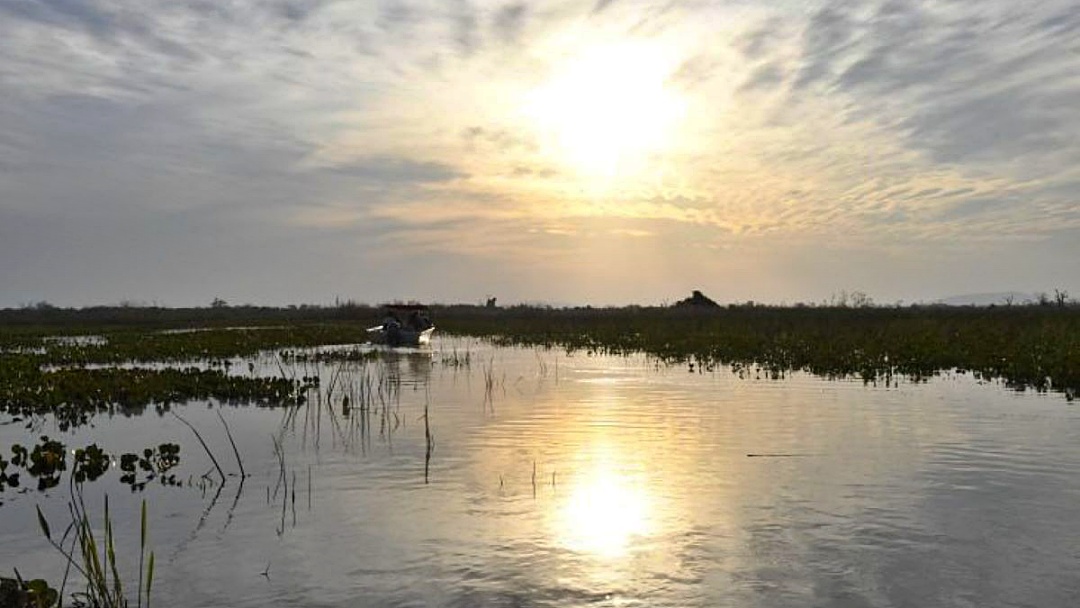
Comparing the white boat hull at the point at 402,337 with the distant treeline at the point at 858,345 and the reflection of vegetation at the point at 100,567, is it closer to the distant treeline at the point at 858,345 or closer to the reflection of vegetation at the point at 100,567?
the distant treeline at the point at 858,345

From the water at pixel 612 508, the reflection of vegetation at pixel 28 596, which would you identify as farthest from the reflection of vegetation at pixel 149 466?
the reflection of vegetation at pixel 28 596

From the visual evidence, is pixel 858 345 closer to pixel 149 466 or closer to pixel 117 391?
pixel 117 391

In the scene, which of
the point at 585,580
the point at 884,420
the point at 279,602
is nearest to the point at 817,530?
the point at 585,580

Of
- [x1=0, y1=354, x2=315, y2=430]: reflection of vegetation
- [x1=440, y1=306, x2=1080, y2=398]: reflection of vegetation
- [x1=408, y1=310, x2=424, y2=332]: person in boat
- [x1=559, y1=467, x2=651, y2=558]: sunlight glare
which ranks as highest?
[x1=408, y1=310, x2=424, y2=332]: person in boat

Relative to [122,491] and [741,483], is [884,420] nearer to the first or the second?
[741,483]

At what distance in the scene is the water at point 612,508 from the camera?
8039mm

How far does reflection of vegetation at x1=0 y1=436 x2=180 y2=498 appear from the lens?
1227cm

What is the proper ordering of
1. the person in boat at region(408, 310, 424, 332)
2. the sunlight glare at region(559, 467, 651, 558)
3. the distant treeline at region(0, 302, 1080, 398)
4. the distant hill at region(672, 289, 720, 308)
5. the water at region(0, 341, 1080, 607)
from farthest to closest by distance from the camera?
the distant hill at region(672, 289, 720, 308) < the person in boat at region(408, 310, 424, 332) < the distant treeline at region(0, 302, 1080, 398) < the sunlight glare at region(559, 467, 651, 558) < the water at region(0, 341, 1080, 607)

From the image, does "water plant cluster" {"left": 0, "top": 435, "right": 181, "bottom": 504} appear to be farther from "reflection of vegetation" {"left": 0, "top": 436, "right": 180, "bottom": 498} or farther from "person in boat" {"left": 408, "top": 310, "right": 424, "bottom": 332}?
"person in boat" {"left": 408, "top": 310, "right": 424, "bottom": 332}

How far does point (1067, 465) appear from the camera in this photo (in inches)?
506

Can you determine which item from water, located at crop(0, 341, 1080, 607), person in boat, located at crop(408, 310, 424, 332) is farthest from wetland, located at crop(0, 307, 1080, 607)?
person in boat, located at crop(408, 310, 424, 332)

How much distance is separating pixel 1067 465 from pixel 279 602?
433 inches

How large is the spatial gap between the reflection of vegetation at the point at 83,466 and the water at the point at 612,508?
27cm

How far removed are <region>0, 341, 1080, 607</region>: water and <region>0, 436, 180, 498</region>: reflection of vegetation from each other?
271 millimetres
